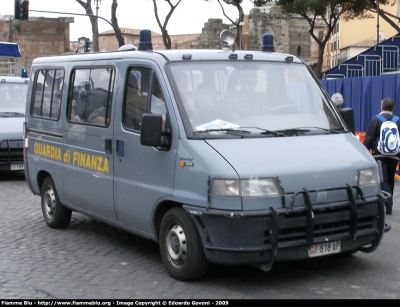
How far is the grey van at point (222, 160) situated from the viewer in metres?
5.63

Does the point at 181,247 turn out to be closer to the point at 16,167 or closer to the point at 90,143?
the point at 90,143

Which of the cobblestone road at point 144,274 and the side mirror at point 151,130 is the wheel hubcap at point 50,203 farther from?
the side mirror at point 151,130

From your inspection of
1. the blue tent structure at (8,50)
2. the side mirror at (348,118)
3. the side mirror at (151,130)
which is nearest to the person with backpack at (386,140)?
the side mirror at (348,118)

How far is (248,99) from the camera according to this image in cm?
650

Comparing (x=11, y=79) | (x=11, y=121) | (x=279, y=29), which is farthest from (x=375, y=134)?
(x=279, y=29)

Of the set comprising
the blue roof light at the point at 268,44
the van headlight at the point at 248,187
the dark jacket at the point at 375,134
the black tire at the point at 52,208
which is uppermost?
the blue roof light at the point at 268,44

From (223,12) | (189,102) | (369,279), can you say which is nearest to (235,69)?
(189,102)

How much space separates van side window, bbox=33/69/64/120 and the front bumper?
3.39 m

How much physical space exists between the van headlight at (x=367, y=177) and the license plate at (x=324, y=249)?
0.60 m

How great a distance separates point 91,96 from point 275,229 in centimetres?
312

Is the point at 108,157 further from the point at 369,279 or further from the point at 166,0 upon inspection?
the point at 166,0

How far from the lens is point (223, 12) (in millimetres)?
42031

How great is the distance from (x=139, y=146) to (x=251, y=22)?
51258 mm

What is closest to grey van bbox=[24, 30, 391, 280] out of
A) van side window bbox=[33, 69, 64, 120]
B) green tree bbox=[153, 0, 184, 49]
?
van side window bbox=[33, 69, 64, 120]
